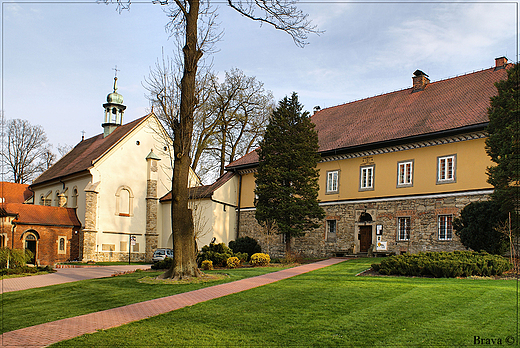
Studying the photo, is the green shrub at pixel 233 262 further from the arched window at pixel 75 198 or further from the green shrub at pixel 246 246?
the arched window at pixel 75 198

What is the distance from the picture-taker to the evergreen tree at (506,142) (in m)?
15.3

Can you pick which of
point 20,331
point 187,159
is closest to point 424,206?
point 187,159

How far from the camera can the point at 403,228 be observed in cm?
2278

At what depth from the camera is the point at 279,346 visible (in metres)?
6.84

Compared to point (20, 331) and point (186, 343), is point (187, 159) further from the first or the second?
point (186, 343)

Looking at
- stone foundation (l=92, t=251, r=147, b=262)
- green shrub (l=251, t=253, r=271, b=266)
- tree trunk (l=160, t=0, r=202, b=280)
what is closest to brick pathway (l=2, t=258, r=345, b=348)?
tree trunk (l=160, t=0, r=202, b=280)

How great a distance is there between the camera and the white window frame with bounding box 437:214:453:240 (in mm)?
20969

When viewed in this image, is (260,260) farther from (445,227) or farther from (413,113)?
(413,113)

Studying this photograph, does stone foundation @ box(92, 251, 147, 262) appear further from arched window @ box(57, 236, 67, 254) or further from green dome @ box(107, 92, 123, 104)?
green dome @ box(107, 92, 123, 104)

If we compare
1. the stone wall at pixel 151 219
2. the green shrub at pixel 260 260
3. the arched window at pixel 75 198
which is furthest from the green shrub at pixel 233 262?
the arched window at pixel 75 198

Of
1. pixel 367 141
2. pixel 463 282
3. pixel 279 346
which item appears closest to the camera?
pixel 279 346

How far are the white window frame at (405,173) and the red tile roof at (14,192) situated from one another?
3917cm

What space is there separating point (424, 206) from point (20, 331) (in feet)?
61.3

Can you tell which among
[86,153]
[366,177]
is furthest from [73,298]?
[86,153]
